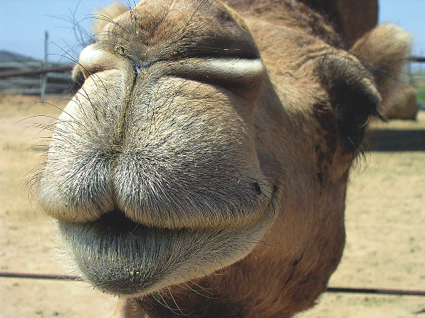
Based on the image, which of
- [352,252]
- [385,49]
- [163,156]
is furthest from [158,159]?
[352,252]

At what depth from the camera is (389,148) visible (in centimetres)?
1434

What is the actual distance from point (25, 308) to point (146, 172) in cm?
440

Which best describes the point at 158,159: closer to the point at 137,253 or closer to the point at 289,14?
the point at 137,253

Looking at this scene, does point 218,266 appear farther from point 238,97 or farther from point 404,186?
point 404,186

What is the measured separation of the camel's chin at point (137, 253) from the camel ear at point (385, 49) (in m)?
2.34

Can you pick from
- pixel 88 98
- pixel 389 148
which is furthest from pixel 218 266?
pixel 389 148

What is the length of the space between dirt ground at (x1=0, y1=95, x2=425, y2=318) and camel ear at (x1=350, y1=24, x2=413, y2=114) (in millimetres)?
657

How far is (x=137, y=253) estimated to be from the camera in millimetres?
1489

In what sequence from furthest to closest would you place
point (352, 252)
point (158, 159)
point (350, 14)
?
point (352, 252) < point (350, 14) < point (158, 159)

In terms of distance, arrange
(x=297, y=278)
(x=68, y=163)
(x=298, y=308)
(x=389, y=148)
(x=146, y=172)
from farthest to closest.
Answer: (x=389, y=148), (x=298, y=308), (x=297, y=278), (x=68, y=163), (x=146, y=172)

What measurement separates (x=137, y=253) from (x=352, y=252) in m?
6.04

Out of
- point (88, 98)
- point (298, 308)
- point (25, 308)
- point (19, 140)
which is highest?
point (88, 98)

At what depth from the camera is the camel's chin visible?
1496 millimetres

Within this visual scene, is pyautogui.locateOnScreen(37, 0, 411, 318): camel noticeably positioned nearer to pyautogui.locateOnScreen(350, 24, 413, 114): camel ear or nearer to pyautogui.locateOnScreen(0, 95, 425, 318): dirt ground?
pyautogui.locateOnScreen(0, 95, 425, 318): dirt ground
